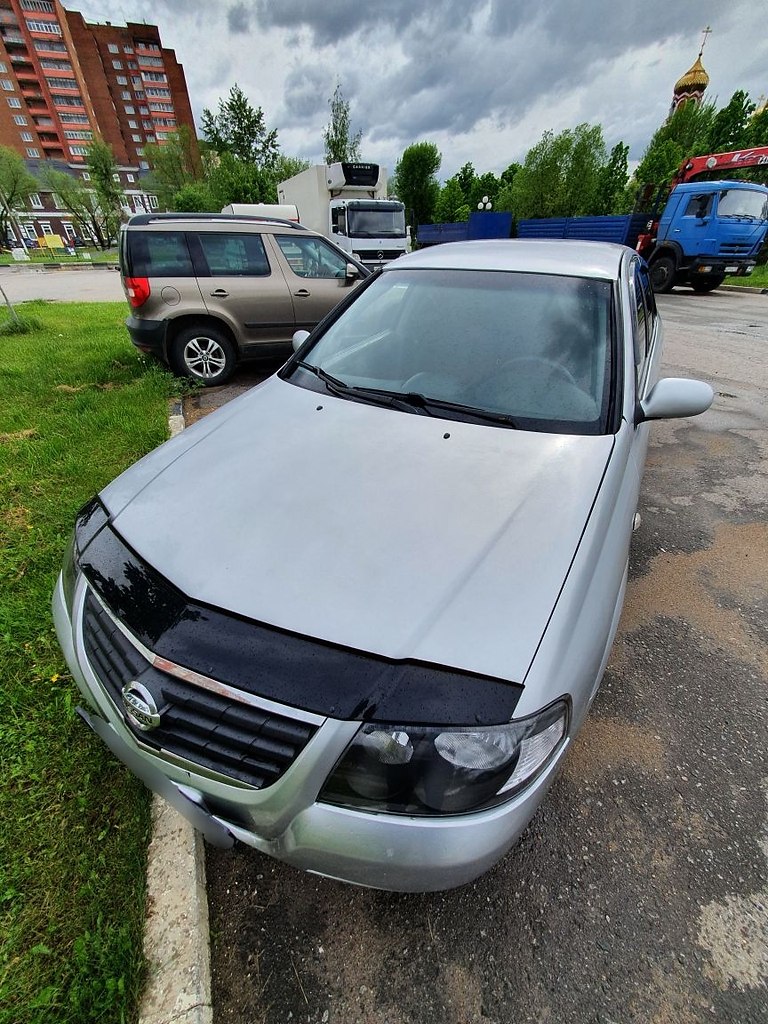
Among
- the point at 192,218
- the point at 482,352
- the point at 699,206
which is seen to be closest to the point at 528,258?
the point at 482,352

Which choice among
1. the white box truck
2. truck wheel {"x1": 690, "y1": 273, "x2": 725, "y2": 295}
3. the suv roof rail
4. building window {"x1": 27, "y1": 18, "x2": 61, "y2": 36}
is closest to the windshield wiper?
the suv roof rail

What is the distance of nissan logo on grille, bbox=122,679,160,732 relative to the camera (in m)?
1.19

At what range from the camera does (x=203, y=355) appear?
563 centimetres

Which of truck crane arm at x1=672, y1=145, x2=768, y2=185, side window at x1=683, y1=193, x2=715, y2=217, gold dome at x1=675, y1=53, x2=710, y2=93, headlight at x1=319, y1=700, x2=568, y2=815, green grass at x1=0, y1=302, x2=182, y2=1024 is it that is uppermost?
gold dome at x1=675, y1=53, x2=710, y2=93

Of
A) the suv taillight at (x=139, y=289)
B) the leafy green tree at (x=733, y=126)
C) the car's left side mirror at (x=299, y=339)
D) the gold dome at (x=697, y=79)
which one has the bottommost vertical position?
the car's left side mirror at (x=299, y=339)

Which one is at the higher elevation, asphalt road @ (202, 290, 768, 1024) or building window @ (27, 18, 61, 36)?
building window @ (27, 18, 61, 36)

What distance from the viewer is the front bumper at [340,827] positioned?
1.06 metres

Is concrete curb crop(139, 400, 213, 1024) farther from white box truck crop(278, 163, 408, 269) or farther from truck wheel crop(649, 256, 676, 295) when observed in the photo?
truck wheel crop(649, 256, 676, 295)

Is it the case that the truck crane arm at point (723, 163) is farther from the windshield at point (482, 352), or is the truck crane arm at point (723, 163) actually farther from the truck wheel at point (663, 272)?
the windshield at point (482, 352)

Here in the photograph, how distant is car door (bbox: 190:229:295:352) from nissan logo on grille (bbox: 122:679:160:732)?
16.9 ft

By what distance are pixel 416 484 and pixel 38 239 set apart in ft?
272

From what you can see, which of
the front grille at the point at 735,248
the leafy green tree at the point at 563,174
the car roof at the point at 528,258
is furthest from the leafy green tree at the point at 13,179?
the car roof at the point at 528,258

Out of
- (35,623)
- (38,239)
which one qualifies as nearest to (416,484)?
(35,623)

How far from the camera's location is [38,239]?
203ft
